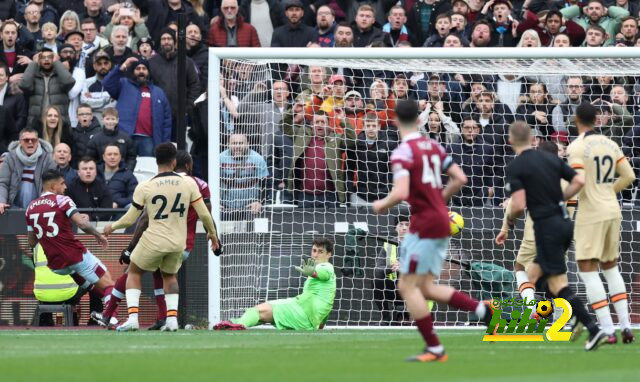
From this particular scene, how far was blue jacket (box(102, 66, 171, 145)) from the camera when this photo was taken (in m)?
19.5

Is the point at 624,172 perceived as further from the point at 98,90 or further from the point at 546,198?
the point at 98,90

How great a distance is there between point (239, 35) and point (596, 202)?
9.71m

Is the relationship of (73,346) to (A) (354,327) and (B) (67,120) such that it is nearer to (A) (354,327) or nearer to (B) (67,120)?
→ (A) (354,327)

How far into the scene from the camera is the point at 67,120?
65.5 ft

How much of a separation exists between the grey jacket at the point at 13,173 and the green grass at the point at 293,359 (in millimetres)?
4709

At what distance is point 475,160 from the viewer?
17.8 m

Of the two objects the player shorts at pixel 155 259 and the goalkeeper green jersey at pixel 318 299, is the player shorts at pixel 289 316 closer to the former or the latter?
the goalkeeper green jersey at pixel 318 299

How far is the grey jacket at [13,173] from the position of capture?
60.1ft

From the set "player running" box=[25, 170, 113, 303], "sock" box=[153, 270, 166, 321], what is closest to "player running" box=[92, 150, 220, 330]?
"sock" box=[153, 270, 166, 321]

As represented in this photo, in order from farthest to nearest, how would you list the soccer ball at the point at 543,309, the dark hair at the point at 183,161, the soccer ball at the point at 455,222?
the soccer ball at the point at 455,222 < the dark hair at the point at 183,161 < the soccer ball at the point at 543,309

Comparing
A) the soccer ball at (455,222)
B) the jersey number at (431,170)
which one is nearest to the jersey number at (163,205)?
the soccer ball at (455,222)

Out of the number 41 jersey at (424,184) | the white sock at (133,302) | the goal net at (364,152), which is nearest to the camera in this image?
the number 41 jersey at (424,184)

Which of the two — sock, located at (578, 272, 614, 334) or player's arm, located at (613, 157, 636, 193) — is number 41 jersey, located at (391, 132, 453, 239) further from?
player's arm, located at (613, 157, 636, 193)

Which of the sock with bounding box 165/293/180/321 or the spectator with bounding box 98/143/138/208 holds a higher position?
the spectator with bounding box 98/143/138/208
